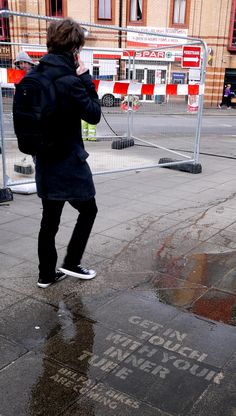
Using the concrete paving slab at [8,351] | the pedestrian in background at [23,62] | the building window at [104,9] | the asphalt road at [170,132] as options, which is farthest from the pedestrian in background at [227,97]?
the concrete paving slab at [8,351]

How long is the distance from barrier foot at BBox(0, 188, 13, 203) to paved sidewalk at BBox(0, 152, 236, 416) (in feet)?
1.45

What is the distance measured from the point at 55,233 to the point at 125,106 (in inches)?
328

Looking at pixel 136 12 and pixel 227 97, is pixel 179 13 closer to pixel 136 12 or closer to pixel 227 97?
pixel 136 12

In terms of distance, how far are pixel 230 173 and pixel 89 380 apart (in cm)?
712

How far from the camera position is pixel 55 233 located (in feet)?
12.2

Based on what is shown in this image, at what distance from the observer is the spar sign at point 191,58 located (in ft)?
37.1

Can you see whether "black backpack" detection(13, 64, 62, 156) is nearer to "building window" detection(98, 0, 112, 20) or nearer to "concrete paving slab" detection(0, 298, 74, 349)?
"concrete paving slab" detection(0, 298, 74, 349)

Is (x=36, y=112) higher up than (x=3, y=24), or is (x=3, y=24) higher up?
(x=3, y=24)

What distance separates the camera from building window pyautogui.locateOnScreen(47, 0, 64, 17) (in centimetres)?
3183

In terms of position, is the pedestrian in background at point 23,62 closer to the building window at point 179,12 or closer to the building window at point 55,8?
the building window at point 55,8

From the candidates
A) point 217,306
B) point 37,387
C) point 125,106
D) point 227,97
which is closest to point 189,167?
point 125,106

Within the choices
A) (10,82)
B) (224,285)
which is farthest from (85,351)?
(10,82)

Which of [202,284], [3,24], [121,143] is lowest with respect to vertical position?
[121,143]

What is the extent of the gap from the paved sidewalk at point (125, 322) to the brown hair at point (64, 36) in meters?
1.97
